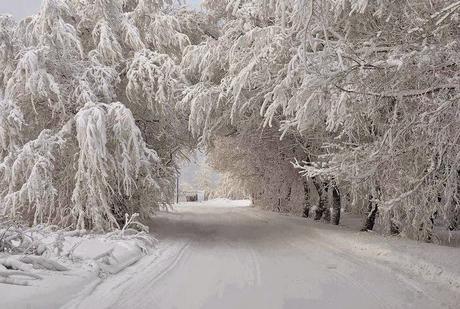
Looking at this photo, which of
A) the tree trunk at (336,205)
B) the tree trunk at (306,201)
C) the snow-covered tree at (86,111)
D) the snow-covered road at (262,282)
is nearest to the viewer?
the snow-covered road at (262,282)

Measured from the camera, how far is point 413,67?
6.65m

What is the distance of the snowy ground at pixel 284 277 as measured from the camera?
650cm

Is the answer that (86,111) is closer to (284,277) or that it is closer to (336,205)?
(284,277)

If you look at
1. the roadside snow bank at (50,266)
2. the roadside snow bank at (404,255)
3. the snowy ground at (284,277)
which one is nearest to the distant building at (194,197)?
the roadside snow bank at (404,255)

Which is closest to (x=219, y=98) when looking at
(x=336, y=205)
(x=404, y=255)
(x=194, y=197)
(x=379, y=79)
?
(x=379, y=79)

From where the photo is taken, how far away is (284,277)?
27.3 ft

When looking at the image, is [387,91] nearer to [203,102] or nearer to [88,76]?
[203,102]

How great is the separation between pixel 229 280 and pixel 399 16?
4.64 metres

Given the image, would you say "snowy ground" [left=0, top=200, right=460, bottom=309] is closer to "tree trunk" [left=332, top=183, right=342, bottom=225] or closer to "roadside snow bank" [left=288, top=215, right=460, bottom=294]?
"roadside snow bank" [left=288, top=215, right=460, bottom=294]

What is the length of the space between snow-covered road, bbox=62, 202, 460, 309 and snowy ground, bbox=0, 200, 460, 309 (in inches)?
0.5

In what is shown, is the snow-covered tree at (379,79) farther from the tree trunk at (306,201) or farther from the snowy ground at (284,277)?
the tree trunk at (306,201)

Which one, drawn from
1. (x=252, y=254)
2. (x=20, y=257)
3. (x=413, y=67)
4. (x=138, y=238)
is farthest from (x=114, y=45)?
(x=413, y=67)

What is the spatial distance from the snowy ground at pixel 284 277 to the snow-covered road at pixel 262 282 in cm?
1

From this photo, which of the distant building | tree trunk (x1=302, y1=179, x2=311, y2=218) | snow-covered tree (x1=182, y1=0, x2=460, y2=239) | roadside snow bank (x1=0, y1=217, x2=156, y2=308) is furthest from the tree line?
the distant building
